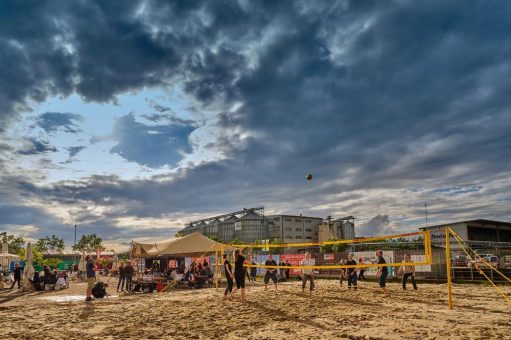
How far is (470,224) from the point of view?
55.9 metres

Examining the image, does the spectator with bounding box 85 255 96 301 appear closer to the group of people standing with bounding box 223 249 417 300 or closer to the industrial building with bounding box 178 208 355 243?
the group of people standing with bounding box 223 249 417 300

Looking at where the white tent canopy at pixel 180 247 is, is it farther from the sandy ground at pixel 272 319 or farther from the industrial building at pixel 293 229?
the industrial building at pixel 293 229

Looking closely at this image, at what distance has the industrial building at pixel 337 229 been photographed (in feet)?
409

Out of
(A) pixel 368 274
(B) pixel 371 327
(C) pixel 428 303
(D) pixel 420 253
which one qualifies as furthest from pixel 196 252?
(B) pixel 371 327

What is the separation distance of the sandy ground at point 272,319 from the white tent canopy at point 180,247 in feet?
30.0

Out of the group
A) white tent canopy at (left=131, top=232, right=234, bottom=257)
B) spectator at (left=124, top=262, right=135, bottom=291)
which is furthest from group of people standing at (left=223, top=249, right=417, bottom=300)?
spectator at (left=124, top=262, right=135, bottom=291)

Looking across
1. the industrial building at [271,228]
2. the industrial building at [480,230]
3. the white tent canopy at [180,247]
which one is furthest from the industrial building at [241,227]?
the white tent canopy at [180,247]

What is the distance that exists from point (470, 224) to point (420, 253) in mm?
38557

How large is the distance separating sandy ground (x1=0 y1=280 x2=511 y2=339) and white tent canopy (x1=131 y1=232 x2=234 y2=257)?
915cm

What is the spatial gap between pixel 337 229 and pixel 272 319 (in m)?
123

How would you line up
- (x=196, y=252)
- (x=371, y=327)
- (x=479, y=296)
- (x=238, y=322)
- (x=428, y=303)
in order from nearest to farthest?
(x=371, y=327) → (x=238, y=322) → (x=428, y=303) → (x=479, y=296) → (x=196, y=252)

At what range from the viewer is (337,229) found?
129m

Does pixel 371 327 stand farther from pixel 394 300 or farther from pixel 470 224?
pixel 470 224

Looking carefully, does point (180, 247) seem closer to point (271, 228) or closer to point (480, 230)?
point (480, 230)
